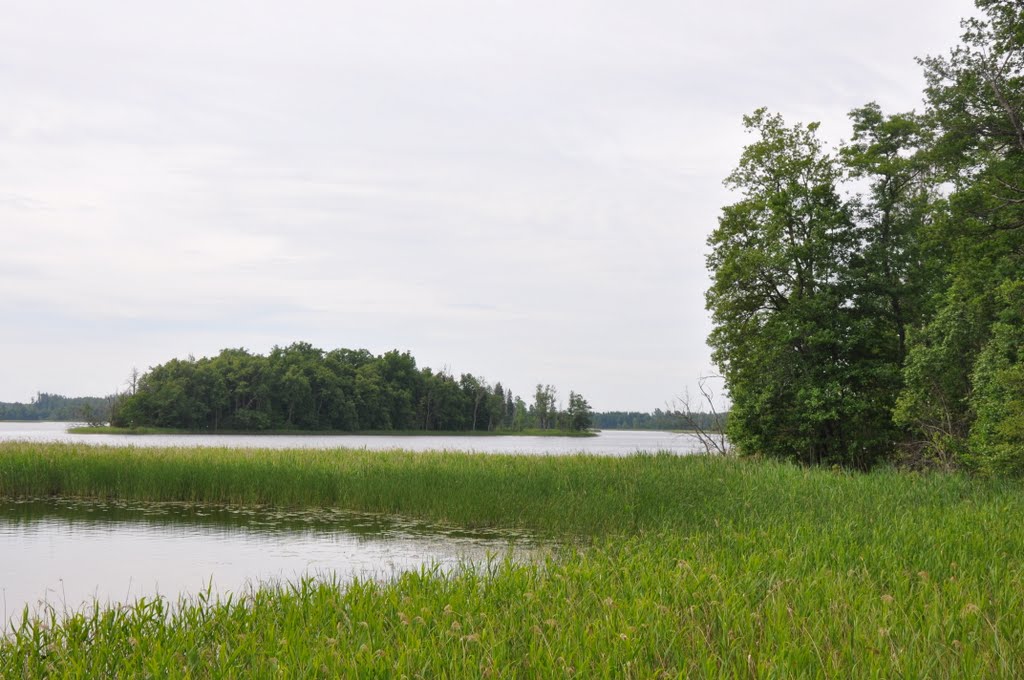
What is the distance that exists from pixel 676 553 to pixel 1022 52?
1773cm

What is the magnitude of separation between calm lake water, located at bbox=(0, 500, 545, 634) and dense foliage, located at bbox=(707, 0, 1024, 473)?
14.1 meters

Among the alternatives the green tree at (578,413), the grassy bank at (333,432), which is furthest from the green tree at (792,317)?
the green tree at (578,413)

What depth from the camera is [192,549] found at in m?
13.7

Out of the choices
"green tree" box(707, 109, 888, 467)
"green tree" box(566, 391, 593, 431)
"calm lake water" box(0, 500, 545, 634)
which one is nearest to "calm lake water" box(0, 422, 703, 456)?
"green tree" box(707, 109, 888, 467)

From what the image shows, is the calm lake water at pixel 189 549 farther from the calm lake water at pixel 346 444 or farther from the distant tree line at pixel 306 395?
the distant tree line at pixel 306 395

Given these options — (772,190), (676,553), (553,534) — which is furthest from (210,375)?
(676,553)

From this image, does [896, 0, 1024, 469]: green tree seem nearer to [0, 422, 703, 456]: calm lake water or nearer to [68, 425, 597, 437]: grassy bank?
[0, 422, 703, 456]: calm lake water

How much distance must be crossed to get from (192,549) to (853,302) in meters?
22.5

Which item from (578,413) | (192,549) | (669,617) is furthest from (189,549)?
(578,413)

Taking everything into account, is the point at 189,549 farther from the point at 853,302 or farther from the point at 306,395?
the point at 306,395

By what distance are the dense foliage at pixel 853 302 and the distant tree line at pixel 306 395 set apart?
7352 cm

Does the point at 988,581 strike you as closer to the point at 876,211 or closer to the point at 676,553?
the point at 676,553

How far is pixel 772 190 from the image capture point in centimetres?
2923

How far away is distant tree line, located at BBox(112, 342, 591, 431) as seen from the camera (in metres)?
88.6
